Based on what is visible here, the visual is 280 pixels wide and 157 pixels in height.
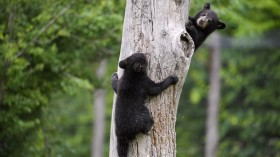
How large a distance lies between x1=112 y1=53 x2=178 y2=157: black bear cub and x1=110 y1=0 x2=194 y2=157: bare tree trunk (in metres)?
0.09

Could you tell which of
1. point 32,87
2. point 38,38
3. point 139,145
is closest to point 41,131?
point 32,87

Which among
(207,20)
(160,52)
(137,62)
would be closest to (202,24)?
(207,20)

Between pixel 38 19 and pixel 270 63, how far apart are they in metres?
14.5

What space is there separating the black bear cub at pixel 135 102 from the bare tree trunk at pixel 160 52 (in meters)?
0.09

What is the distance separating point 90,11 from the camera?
1361 cm

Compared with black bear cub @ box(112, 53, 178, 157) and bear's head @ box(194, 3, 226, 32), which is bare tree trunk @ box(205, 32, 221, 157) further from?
black bear cub @ box(112, 53, 178, 157)

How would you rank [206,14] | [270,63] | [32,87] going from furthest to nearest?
[270,63] → [32,87] → [206,14]

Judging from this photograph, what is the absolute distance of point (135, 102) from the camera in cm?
808

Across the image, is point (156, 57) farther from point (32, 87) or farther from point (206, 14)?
point (32, 87)

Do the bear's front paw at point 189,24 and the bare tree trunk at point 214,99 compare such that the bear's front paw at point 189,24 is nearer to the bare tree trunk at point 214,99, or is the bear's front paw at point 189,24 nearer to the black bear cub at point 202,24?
the black bear cub at point 202,24

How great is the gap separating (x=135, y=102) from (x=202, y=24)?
235 centimetres

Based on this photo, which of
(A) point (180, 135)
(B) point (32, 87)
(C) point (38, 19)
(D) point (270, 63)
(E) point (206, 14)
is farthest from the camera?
(A) point (180, 135)

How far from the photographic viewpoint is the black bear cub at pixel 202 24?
9531 millimetres

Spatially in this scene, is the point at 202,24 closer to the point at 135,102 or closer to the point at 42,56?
the point at 135,102
